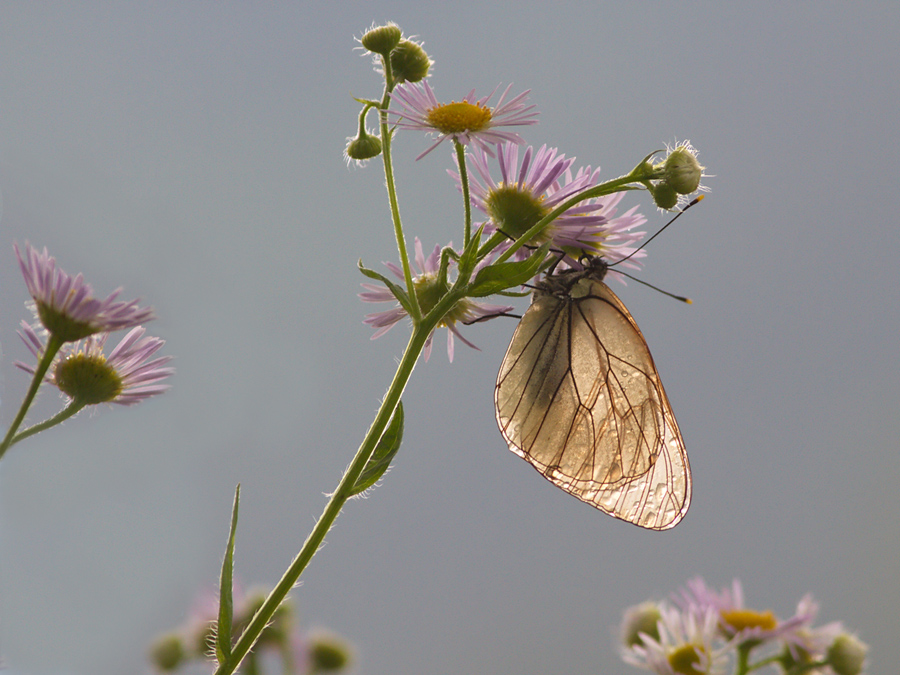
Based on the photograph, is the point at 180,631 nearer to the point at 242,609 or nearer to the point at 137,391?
the point at 242,609

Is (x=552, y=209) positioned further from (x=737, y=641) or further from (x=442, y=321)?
(x=737, y=641)

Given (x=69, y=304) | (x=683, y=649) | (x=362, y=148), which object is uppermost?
(x=362, y=148)

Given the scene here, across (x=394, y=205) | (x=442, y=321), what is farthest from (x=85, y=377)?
(x=442, y=321)

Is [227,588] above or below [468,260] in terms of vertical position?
below

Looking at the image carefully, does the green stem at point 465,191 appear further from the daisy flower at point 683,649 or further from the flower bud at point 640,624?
the flower bud at point 640,624

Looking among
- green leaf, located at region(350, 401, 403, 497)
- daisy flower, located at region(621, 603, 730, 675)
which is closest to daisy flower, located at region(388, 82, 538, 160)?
green leaf, located at region(350, 401, 403, 497)

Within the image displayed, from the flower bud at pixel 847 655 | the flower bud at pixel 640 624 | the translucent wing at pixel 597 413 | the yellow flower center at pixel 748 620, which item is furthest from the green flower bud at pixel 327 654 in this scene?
the flower bud at pixel 847 655
